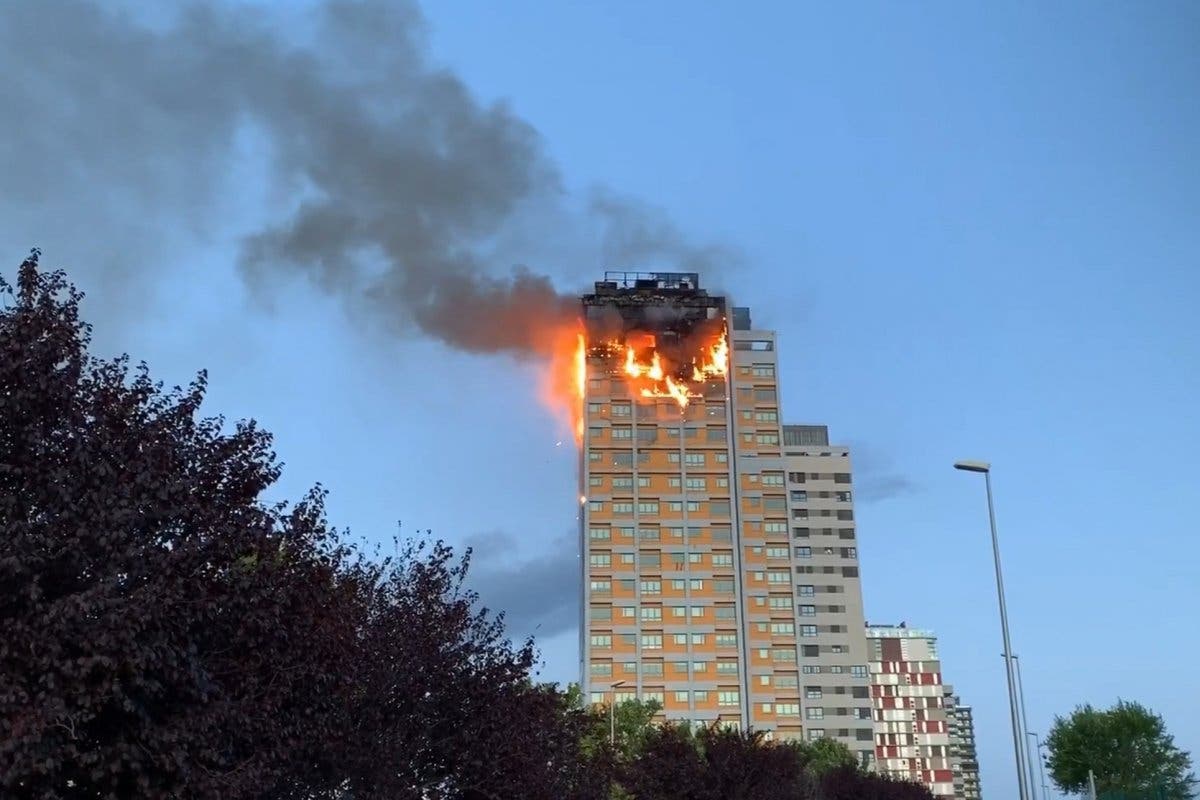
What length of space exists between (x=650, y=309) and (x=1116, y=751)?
74299mm

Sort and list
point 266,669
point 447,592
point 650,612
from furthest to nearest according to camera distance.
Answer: point 650,612
point 447,592
point 266,669

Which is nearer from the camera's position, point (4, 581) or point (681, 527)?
point (4, 581)

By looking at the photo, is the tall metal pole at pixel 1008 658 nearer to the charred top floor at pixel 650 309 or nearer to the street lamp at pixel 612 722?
the street lamp at pixel 612 722

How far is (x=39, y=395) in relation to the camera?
12.1 metres

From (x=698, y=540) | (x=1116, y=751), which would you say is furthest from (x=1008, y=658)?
(x=698, y=540)

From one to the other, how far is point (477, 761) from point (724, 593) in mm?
110525

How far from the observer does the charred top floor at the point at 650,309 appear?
138 meters

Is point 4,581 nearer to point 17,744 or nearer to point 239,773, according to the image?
Result: point 17,744

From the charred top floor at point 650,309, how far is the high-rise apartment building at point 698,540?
17cm

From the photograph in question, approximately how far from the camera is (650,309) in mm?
140750

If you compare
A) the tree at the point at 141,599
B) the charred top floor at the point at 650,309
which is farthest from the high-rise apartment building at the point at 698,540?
the tree at the point at 141,599

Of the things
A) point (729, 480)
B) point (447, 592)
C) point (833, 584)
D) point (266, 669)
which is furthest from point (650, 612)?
point (266, 669)

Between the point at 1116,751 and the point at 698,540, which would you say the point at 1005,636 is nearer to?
the point at 1116,751

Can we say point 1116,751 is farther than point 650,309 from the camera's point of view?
No
